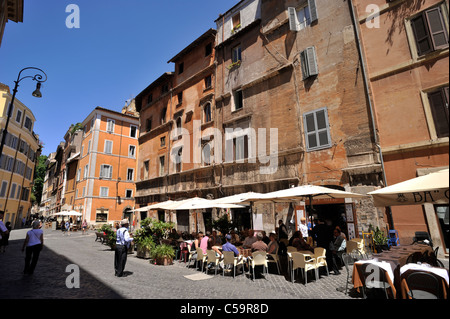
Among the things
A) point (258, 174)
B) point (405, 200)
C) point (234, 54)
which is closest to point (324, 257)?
point (405, 200)

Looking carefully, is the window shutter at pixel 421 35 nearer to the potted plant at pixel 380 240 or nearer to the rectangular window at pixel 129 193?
the potted plant at pixel 380 240

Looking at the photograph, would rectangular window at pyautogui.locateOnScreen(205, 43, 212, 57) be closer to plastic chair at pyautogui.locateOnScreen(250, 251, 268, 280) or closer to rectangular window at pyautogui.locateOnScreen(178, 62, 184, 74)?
rectangular window at pyautogui.locateOnScreen(178, 62, 184, 74)

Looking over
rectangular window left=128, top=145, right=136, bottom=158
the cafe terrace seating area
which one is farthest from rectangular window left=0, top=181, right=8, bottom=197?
the cafe terrace seating area

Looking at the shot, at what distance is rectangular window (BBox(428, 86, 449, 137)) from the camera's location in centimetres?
864

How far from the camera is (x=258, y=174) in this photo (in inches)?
556

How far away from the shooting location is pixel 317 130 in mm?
12156

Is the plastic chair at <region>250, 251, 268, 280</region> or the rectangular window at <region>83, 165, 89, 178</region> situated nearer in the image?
the plastic chair at <region>250, 251, 268, 280</region>

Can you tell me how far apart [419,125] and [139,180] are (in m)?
22.9

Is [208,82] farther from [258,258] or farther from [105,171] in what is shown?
[105,171]

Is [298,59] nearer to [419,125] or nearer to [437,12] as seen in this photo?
[437,12]

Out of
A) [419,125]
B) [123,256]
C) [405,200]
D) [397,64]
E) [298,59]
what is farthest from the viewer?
[298,59]

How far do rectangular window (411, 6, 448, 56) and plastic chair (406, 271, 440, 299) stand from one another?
9.12m

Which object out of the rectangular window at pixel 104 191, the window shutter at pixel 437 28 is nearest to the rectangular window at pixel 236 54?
the window shutter at pixel 437 28

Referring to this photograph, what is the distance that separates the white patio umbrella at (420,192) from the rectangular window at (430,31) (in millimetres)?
6954
